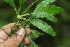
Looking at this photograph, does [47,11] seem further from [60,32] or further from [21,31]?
[60,32]

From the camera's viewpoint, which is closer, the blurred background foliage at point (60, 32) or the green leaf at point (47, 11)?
the green leaf at point (47, 11)

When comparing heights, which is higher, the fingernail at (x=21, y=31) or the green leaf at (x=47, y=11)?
the green leaf at (x=47, y=11)

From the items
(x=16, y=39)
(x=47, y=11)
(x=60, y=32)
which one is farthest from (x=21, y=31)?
(x=60, y=32)

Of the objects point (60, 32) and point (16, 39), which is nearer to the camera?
point (16, 39)

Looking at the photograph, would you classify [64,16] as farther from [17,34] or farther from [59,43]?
[17,34]

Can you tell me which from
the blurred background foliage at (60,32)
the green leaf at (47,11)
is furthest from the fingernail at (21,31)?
the blurred background foliage at (60,32)

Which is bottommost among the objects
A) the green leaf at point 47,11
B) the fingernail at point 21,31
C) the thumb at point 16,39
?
the thumb at point 16,39

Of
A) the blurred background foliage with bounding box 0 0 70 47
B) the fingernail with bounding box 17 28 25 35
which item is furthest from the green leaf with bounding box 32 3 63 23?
the blurred background foliage with bounding box 0 0 70 47

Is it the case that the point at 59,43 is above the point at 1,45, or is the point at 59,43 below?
below

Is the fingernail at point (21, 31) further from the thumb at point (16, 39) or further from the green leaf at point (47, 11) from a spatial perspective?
the green leaf at point (47, 11)

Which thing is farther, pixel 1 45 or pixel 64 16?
pixel 64 16

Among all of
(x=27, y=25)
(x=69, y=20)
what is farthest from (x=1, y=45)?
(x=69, y=20)
